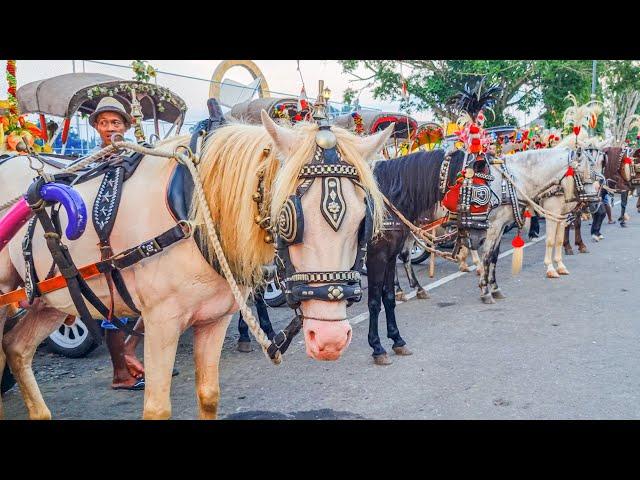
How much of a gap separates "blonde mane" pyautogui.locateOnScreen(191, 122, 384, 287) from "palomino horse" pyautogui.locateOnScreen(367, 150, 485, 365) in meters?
2.54

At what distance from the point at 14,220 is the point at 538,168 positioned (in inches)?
296

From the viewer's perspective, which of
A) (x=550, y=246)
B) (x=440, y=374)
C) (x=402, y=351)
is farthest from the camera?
(x=550, y=246)

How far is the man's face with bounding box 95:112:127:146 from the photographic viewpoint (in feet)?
14.3

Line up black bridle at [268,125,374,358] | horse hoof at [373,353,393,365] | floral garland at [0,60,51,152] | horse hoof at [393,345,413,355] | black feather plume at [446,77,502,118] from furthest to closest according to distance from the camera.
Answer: black feather plume at [446,77,502,118] → horse hoof at [393,345,413,355] → horse hoof at [373,353,393,365] → floral garland at [0,60,51,152] → black bridle at [268,125,374,358]

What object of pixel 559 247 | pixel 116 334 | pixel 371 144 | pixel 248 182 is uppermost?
pixel 371 144

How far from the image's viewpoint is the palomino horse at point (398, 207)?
5012mm

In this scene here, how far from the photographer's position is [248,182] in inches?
93.1

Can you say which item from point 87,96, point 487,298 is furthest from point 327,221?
point 487,298

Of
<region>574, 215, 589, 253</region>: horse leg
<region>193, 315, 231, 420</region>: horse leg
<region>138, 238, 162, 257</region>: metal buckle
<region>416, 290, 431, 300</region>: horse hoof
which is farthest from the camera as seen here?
<region>574, 215, 589, 253</region>: horse leg

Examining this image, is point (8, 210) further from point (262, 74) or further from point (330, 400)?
point (262, 74)

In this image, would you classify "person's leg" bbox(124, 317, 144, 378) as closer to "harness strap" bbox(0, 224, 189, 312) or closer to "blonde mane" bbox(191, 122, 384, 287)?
"harness strap" bbox(0, 224, 189, 312)

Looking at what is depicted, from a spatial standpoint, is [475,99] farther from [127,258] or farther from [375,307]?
[127,258]

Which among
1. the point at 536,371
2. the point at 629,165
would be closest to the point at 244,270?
the point at 536,371

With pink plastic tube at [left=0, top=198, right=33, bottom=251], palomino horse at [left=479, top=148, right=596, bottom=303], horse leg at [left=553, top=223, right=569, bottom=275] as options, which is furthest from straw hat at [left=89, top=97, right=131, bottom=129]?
horse leg at [left=553, top=223, right=569, bottom=275]
